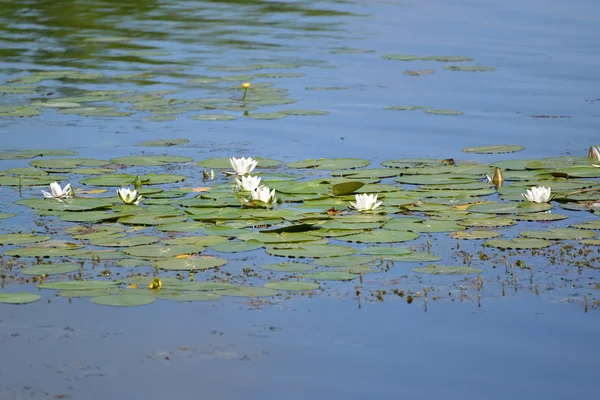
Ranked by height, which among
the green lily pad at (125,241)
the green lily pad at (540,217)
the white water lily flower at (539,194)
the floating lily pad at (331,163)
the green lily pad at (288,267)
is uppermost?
the floating lily pad at (331,163)

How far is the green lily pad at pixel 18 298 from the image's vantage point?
4562mm


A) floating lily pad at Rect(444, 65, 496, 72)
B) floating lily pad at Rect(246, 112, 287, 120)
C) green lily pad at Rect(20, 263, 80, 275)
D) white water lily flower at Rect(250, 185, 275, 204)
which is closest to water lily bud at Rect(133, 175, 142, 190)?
white water lily flower at Rect(250, 185, 275, 204)

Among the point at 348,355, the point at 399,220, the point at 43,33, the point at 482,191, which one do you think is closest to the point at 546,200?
the point at 482,191

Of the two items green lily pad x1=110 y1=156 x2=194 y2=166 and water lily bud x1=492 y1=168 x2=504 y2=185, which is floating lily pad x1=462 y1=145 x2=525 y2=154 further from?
green lily pad x1=110 y1=156 x2=194 y2=166

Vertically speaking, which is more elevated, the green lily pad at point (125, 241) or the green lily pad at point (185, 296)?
the green lily pad at point (125, 241)

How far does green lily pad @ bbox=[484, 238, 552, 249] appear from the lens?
525 centimetres

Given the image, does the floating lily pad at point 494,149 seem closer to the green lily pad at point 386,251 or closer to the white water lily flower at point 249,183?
the white water lily flower at point 249,183

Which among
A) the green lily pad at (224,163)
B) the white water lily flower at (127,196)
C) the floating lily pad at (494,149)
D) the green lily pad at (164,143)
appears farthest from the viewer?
the green lily pad at (164,143)

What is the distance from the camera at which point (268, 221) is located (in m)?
5.78

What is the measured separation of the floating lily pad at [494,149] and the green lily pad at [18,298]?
155 inches

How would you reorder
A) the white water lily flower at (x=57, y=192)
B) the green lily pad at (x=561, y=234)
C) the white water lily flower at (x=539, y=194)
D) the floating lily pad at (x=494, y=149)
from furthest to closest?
the floating lily pad at (x=494, y=149), the white water lily flower at (x=57, y=192), the white water lily flower at (x=539, y=194), the green lily pad at (x=561, y=234)

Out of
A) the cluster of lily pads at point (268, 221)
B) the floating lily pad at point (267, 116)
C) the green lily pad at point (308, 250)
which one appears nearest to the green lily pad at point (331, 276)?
the cluster of lily pads at point (268, 221)

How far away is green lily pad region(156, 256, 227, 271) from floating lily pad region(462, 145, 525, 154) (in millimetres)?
3066

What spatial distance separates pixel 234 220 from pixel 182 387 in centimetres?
217
